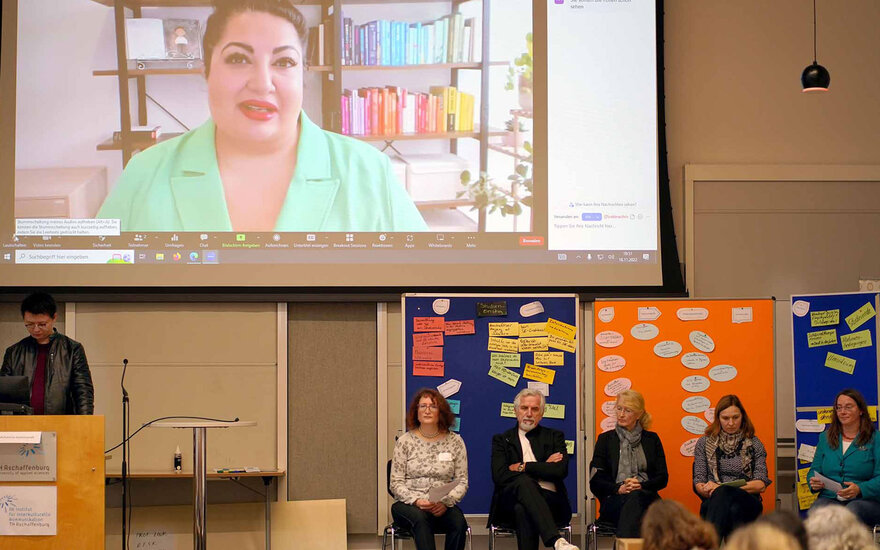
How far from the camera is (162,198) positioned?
20.1 ft

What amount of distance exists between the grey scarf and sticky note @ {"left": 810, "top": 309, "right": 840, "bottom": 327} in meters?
1.31

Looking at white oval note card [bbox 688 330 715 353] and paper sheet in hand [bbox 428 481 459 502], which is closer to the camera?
paper sheet in hand [bbox 428 481 459 502]

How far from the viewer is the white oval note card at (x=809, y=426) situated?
18.7 ft

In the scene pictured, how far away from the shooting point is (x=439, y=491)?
513 cm

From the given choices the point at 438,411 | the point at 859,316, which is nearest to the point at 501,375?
the point at 438,411

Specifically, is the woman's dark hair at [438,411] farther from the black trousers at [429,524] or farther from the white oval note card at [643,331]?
the white oval note card at [643,331]

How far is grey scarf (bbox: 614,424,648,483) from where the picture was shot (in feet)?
17.5

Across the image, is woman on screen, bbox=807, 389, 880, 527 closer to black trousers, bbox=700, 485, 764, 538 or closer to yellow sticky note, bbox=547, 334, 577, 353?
black trousers, bbox=700, 485, 764, 538

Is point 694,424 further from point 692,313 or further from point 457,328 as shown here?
point 457,328

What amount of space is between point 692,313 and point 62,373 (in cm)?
354

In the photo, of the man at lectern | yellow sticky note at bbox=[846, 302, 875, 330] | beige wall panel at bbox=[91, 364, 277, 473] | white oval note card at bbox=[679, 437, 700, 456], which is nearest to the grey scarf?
white oval note card at bbox=[679, 437, 700, 456]

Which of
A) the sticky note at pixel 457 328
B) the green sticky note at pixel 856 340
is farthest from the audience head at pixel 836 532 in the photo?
the sticky note at pixel 457 328

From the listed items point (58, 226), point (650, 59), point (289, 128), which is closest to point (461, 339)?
point (289, 128)

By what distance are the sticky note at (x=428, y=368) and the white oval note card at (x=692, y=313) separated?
1440 millimetres
